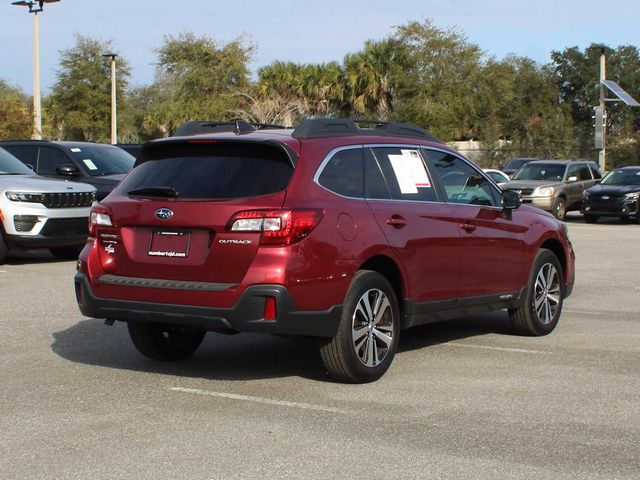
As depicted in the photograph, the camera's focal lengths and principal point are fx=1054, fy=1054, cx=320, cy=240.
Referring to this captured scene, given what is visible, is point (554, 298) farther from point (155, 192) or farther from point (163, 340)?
point (155, 192)

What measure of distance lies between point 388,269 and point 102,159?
11696 mm

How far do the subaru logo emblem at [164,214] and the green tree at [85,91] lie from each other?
53.2m

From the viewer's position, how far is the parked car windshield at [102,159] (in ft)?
59.1

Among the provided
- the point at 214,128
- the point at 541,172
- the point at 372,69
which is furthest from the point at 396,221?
the point at 372,69

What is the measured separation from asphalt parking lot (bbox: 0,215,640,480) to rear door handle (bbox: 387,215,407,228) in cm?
110

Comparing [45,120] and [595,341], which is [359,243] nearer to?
[595,341]

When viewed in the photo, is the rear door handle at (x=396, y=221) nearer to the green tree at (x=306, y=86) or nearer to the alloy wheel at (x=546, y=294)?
the alloy wheel at (x=546, y=294)

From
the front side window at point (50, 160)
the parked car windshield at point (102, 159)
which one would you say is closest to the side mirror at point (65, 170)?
the parked car windshield at point (102, 159)

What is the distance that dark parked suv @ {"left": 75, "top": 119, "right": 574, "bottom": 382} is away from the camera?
6766mm

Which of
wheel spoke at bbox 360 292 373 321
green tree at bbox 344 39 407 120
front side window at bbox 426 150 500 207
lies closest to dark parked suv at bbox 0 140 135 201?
front side window at bbox 426 150 500 207

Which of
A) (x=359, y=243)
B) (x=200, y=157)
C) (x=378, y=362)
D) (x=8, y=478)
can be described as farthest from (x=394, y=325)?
(x=8, y=478)

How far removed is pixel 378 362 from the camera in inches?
292

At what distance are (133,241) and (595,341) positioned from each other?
4219mm

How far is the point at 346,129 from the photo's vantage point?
7.71 metres
